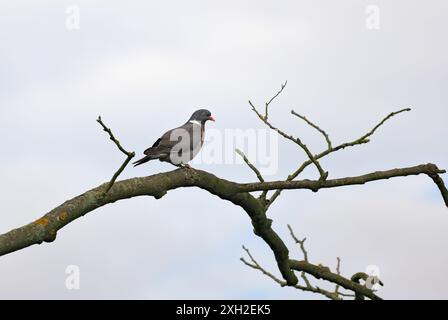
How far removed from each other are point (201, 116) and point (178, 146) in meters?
2.21

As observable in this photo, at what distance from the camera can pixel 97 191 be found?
279 inches

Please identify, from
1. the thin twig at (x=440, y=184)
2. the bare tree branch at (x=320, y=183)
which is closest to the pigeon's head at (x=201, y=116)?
the bare tree branch at (x=320, y=183)

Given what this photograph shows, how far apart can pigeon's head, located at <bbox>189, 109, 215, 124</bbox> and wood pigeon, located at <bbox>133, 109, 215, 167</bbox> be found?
0.67 m

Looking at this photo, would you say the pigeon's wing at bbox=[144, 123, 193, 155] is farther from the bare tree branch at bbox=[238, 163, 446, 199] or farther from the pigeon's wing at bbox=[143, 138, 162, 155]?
the bare tree branch at bbox=[238, 163, 446, 199]

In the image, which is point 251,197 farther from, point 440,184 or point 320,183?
point 440,184

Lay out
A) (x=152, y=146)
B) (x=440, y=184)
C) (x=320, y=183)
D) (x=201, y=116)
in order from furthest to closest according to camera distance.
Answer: (x=201, y=116) → (x=152, y=146) → (x=440, y=184) → (x=320, y=183)

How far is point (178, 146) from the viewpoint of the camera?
10461mm

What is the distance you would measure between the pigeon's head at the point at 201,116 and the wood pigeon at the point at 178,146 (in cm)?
67

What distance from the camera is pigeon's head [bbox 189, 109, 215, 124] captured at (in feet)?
41.0

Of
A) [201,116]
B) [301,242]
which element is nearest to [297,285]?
[301,242]

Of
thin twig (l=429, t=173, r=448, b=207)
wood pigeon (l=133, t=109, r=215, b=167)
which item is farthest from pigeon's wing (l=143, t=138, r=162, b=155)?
thin twig (l=429, t=173, r=448, b=207)

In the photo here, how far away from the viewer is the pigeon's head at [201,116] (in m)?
12.5

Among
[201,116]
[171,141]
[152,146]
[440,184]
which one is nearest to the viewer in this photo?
[440,184]
